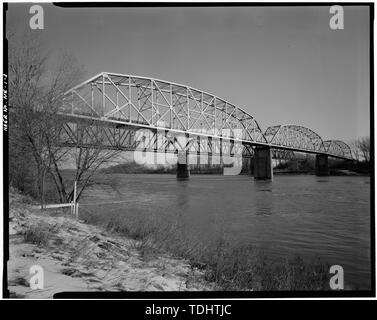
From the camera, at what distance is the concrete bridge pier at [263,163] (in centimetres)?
2117

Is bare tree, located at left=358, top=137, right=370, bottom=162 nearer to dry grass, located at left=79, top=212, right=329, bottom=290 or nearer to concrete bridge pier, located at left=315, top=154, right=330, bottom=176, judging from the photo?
dry grass, located at left=79, top=212, right=329, bottom=290

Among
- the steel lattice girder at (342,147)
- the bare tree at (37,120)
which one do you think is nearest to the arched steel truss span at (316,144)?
the steel lattice girder at (342,147)

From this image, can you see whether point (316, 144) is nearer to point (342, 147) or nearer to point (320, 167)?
point (320, 167)

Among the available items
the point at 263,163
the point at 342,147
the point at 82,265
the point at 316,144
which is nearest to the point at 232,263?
the point at 82,265

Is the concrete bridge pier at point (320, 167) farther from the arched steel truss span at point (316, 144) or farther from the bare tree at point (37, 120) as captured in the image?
the bare tree at point (37, 120)

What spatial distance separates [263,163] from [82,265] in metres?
22.0

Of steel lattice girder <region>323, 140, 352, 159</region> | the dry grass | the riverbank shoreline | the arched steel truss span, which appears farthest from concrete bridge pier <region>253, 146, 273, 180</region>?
the riverbank shoreline

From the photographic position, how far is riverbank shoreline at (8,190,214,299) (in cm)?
261

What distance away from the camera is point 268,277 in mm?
3264

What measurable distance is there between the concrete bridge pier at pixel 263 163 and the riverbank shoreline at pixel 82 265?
18.4 metres

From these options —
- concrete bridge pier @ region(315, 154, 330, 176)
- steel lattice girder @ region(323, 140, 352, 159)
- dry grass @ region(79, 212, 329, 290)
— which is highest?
steel lattice girder @ region(323, 140, 352, 159)

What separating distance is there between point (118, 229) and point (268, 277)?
266 centimetres

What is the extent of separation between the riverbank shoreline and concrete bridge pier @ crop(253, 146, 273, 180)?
18431 millimetres
